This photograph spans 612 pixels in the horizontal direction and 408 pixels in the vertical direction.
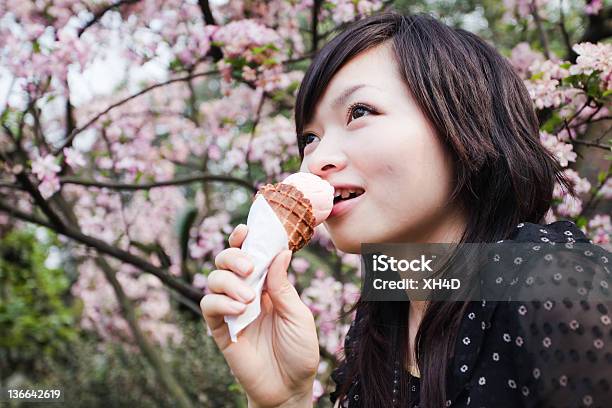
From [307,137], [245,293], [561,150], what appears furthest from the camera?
[561,150]

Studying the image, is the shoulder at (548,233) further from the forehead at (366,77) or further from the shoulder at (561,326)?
the forehead at (366,77)

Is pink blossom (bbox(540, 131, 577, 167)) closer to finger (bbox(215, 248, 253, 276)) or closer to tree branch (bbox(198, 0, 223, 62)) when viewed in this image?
finger (bbox(215, 248, 253, 276))

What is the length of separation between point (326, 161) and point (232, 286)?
1.17 ft

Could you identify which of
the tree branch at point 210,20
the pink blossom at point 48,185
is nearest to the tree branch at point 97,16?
the tree branch at point 210,20

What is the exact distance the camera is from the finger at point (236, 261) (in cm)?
114

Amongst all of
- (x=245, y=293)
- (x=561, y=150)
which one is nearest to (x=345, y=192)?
(x=245, y=293)

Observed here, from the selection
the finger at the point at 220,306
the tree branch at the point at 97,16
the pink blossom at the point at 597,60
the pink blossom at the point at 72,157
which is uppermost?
the tree branch at the point at 97,16

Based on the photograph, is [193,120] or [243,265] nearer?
[243,265]

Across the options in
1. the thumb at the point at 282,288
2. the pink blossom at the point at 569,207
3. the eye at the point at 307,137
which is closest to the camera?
the thumb at the point at 282,288

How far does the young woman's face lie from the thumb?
157 mm

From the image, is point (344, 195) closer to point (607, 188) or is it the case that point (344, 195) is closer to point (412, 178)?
point (412, 178)

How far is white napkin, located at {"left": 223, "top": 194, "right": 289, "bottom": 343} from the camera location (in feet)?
3.91
